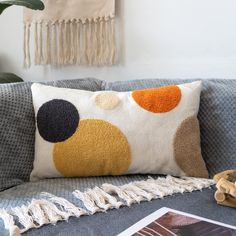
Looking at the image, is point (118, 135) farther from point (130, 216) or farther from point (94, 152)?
point (130, 216)

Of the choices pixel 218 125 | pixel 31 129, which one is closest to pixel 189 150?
pixel 218 125

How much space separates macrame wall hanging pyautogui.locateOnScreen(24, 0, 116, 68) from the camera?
5.75 feet

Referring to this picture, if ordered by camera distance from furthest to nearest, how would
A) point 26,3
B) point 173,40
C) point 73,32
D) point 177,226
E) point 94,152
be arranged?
point 73,32 → point 173,40 → point 26,3 → point 94,152 → point 177,226

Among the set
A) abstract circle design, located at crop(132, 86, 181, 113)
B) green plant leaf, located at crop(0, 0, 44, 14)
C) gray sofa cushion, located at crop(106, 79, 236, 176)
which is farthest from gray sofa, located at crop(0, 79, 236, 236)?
green plant leaf, located at crop(0, 0, 44, 14)

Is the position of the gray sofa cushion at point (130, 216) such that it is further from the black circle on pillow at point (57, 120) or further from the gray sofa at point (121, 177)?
the black circle on pillow at point (57, 120)

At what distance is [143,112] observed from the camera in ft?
4.28

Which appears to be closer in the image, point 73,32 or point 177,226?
point 177,226

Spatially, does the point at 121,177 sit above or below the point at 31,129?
below

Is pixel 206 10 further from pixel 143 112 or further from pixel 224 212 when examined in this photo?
pixel 224 212

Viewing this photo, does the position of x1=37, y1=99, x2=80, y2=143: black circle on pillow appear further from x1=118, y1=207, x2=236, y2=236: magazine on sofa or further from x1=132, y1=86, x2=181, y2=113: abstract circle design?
x1=118, y1=207, x2=236, y2=236: magazine on sofa

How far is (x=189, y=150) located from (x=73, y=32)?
32.6 inches

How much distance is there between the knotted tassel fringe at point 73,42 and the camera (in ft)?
5.79

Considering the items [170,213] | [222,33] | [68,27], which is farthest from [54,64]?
[170,213]

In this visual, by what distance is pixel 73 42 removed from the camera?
182cm
